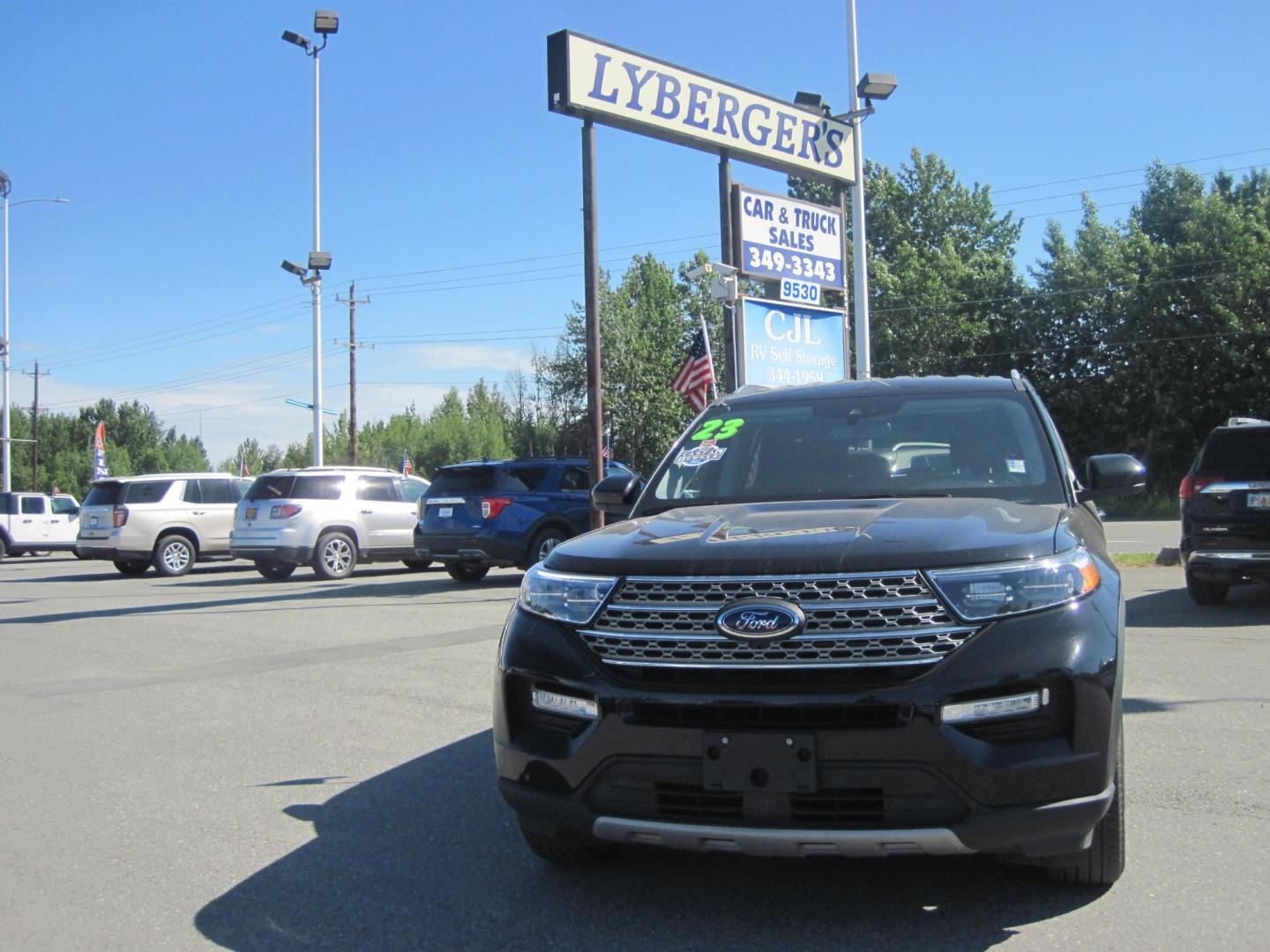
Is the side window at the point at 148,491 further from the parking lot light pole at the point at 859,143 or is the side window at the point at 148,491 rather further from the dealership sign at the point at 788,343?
the parking lot light pole at the point at 859,143

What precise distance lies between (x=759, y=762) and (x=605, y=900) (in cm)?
102

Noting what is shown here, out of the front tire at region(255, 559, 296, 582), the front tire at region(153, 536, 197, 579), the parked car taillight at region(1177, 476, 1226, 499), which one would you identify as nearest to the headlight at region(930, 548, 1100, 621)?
the parked car taillight at region(1177, 476, 1226, 499)

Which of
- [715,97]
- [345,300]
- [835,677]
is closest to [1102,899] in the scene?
[835,677]

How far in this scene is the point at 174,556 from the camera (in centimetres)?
2228

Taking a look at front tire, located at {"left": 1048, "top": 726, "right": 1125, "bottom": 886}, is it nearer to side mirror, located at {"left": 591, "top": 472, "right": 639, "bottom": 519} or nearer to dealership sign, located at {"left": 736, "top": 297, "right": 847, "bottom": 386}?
side mirror, located at {"left": 591, "top": 472, "right": 639, "bottom": 519}

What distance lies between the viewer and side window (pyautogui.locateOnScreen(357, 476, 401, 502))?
2014 cm

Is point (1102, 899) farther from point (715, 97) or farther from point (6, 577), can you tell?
point (6, 577)

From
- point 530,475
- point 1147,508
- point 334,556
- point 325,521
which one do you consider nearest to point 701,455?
point 530,475

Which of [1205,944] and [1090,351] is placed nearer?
[1205,944]

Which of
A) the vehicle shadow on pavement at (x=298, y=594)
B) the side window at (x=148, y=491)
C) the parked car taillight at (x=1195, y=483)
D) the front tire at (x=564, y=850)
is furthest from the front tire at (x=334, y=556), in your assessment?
the front tire at (x=564, y=850)

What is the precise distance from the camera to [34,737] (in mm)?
6883

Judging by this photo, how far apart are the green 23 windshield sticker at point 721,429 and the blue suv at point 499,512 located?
10470 millimetres

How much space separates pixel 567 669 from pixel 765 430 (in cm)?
206

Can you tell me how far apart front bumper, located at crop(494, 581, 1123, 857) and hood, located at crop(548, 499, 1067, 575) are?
27 centimetres
